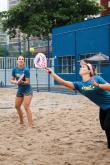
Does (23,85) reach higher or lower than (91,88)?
lower

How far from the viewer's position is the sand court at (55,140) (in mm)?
7105

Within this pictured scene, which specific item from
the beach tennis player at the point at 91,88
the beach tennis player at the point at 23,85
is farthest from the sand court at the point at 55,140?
the beach tennis player at the point at 91,88

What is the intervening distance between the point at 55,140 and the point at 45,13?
30980 millimetres

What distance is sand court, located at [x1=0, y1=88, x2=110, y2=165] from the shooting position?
7105 millimetres

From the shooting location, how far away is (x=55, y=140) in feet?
28.6

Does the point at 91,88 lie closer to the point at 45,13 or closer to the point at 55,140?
the point at 55,140

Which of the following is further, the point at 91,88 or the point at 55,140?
the point at 55,140

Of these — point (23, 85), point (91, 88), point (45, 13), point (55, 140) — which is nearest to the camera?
point (91, 88)

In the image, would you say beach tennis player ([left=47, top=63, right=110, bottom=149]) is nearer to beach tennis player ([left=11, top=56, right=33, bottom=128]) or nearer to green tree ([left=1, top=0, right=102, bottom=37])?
beach tennis player ([left=11, top=56, right=33, bottom=128])

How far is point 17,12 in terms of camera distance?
39406 mm

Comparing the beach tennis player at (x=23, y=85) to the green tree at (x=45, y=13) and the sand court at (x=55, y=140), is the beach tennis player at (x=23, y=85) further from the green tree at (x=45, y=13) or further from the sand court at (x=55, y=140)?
the green tree at (x=45, y=13)

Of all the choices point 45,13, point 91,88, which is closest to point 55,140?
point 91,88

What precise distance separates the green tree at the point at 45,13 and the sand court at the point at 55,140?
2627cm

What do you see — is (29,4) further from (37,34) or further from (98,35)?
(98,35)
